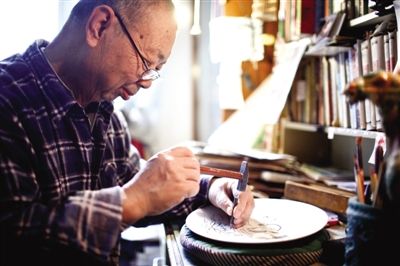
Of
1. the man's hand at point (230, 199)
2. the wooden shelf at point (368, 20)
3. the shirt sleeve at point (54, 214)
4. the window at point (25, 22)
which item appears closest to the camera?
the shirt sleeve at point (54, 214)

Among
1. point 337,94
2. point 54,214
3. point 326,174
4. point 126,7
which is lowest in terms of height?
point 326,174

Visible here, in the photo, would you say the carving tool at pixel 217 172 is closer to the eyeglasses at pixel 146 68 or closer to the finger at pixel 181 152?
the finger at pixel 181 152

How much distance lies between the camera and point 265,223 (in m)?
1.06

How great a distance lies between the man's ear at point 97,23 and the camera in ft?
3.16

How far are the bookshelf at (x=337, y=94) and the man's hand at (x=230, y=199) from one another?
0.35 m

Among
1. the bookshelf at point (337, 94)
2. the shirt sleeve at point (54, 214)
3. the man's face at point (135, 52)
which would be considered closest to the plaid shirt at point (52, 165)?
the shirt sleeve at point (54, 214)

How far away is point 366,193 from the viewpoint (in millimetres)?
797

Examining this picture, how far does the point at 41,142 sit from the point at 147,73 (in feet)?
1.10

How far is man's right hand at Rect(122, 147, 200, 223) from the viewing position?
82 cm

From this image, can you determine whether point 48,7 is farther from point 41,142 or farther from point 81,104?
point 41,142

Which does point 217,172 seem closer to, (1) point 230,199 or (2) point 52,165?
(1) point 230,199

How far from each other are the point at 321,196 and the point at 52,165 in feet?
2.76

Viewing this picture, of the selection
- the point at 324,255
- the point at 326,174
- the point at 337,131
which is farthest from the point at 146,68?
the point at 326,174

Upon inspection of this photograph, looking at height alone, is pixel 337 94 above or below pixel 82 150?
above
